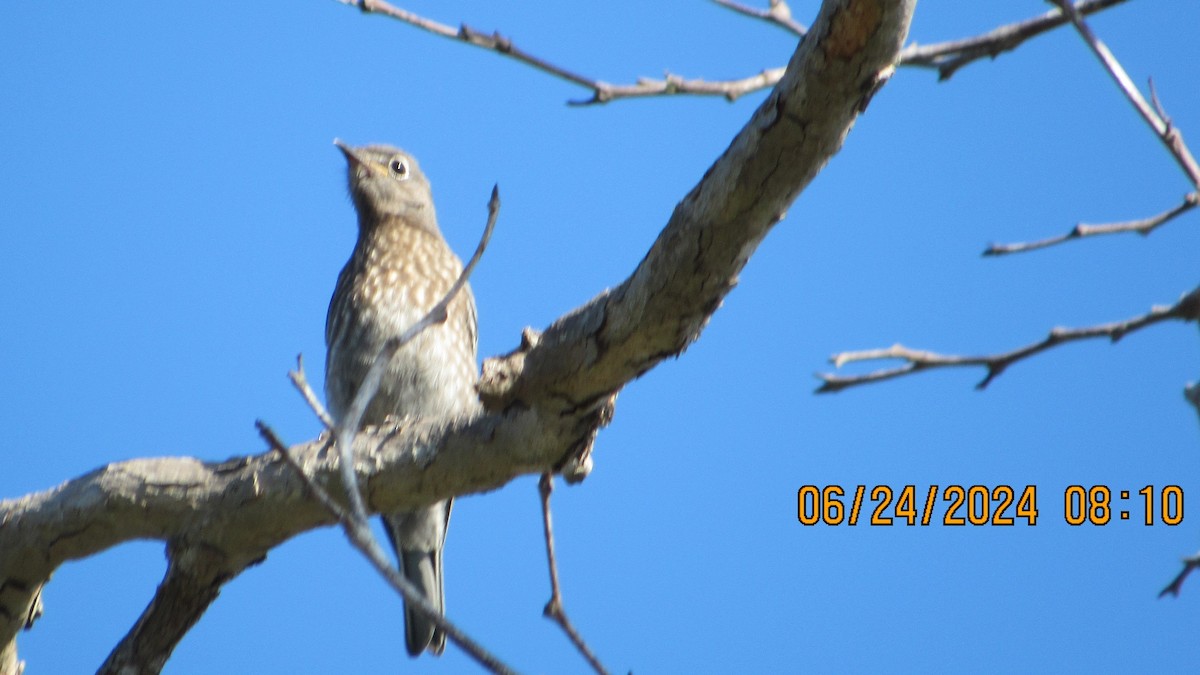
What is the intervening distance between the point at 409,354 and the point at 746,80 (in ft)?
9.33

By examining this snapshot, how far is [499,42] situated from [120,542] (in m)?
2.04

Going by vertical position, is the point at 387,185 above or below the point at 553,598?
above

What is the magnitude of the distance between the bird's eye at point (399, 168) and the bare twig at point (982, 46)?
4.33 meters

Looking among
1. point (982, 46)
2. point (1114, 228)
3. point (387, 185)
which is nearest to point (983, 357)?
point (1114, 228)

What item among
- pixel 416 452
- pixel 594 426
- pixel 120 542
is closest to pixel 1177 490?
pixel 594 426

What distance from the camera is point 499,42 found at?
3250 millimetres

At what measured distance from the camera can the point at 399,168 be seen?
7352 mm

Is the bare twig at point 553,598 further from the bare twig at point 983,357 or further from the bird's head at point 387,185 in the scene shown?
the bird's head at point 387,185

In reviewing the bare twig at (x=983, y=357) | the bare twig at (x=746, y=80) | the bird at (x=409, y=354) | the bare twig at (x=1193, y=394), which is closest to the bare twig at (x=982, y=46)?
the bare twig at (x=746, y=80)

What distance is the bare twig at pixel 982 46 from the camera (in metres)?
3.20

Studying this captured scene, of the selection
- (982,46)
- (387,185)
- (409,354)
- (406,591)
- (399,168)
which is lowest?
(406,591)

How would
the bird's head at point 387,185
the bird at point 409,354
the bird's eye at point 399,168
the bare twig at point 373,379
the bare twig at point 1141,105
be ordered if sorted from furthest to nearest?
the bird's eye at point 399,168 < the bird's head at point 387,185 < the bird at point 409,354 < the bare twig at point 373,379 < the bare twig at point 1141,105

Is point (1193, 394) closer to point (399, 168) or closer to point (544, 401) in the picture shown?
point (544, 401)

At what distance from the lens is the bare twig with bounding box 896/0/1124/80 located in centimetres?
320
